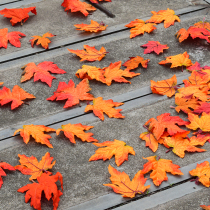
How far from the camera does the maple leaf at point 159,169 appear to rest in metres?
1.66

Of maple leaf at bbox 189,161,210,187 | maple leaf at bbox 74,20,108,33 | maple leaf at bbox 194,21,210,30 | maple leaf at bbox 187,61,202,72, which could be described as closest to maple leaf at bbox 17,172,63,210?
maple leaf at bbox 189,161,210,187

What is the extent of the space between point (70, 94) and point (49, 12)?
112 centimetres

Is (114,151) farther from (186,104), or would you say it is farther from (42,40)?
(42,40)

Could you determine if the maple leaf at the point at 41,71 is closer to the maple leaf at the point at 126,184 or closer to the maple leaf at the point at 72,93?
the maple leaf at the point at 72,93

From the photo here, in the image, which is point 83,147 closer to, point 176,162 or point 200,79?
point 176,162

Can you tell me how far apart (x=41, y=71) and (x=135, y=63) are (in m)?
0.74

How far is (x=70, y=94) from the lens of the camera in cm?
212

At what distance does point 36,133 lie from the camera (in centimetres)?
188

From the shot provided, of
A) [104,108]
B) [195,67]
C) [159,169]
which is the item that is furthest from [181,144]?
[195,67]

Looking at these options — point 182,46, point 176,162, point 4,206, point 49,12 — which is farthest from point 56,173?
point 49,12

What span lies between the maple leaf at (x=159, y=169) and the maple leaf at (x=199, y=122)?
1.05 ft

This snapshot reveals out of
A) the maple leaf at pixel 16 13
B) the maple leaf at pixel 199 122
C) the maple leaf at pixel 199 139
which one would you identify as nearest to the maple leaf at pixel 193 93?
the maple leaf at pixel 199 122

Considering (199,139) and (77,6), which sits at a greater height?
(77,6)

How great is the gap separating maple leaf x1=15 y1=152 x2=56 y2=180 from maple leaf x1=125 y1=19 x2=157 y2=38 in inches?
54.9
